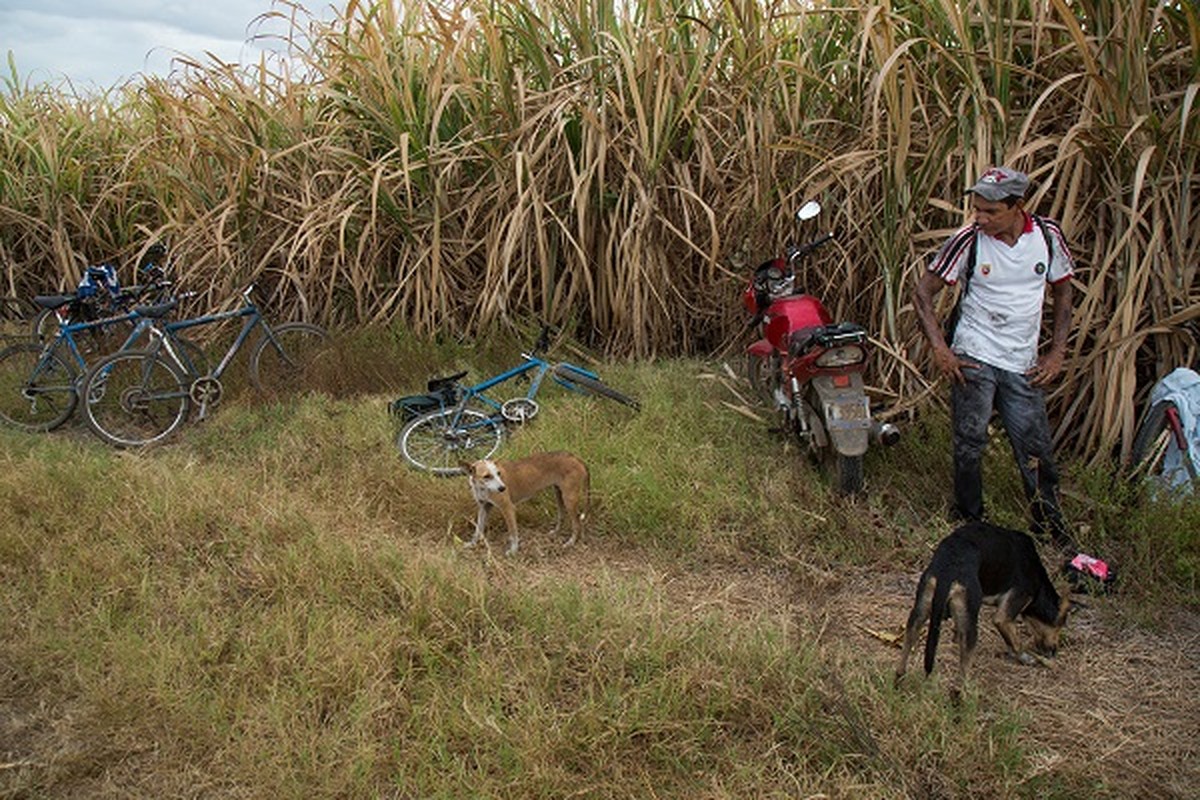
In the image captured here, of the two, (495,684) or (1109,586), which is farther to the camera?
(1109,586)

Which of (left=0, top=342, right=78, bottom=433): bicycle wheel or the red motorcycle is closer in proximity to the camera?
the red motorcycle

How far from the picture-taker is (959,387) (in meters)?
3.92

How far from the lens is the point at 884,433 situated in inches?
160

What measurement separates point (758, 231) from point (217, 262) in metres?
3.58

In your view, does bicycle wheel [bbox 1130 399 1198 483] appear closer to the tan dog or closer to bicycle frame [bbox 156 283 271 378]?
the tan dog

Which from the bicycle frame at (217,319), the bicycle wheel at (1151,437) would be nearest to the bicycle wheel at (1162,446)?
the bicycle wheel at (1151,437)

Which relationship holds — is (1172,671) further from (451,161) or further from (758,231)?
(451,161)

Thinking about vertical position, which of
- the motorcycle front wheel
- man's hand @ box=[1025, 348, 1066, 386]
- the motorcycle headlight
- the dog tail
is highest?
man's hand @ box=[1025, 348, 1066, 386]

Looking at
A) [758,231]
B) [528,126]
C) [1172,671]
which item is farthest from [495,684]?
[528,126]

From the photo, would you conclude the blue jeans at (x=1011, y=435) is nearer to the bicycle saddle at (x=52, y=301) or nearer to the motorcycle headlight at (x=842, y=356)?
the motorcycle headlight at (x=842, y=356)

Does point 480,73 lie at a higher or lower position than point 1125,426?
higher

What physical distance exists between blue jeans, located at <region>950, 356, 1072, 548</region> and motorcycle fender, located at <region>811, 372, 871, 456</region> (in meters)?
0.35

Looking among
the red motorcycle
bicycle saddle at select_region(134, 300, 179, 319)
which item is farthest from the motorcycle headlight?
bicycle saddle at select_region(134, 300, 179, 319)

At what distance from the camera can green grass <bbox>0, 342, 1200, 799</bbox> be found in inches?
97.4
